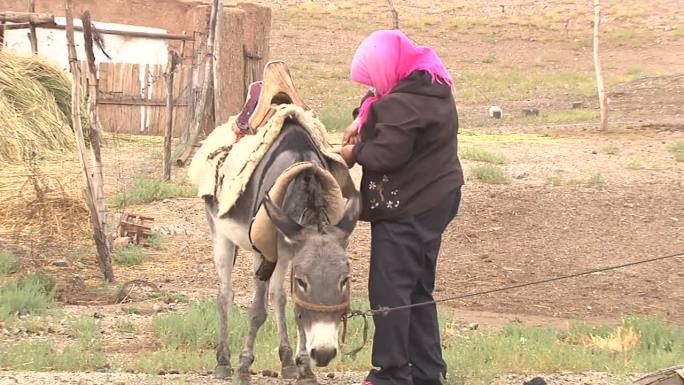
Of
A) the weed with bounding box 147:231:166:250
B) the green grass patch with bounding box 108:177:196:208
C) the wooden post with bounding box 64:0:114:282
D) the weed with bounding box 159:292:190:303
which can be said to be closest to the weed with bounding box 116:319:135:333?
the weed with bounding box 159:292:190:303

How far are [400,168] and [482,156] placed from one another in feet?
35.9

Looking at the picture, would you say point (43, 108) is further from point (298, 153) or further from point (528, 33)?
point (528, 33)

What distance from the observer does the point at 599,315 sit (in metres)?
10.5

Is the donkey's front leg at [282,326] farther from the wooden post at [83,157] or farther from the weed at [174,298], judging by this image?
the wooden post at [83,157]

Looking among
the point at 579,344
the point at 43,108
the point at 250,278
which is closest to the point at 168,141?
the point at 43,108

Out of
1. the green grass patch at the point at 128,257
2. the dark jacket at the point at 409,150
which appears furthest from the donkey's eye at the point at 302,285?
the green grass patch at the point at 128,257

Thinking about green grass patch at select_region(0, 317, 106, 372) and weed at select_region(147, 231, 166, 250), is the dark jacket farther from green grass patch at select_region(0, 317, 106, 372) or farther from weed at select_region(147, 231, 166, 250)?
weed at select_region(147, 231, 166, 250)

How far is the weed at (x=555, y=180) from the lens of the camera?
15070 millimetres

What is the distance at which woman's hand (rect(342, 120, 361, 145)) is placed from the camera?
241 inches

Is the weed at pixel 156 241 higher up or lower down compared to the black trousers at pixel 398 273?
lower down

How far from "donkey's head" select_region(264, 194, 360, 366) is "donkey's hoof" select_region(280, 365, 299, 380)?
1301 mm

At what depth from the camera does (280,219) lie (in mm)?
5746

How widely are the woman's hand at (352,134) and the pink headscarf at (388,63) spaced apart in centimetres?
13

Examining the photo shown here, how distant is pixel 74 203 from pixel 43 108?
571 cm
